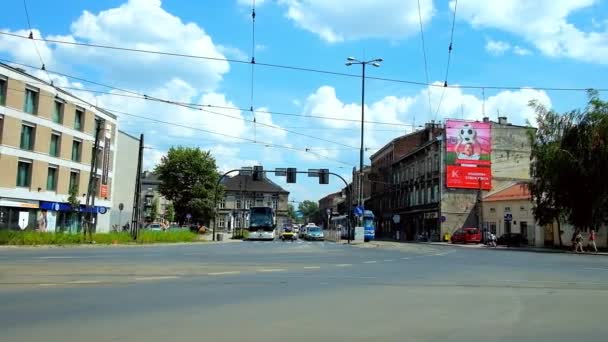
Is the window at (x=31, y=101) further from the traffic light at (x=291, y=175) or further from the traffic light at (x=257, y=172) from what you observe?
the traffic light at (x=291, y=175)

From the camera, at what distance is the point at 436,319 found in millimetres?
8883

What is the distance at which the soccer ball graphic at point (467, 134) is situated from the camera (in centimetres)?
6412

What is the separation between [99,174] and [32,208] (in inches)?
431

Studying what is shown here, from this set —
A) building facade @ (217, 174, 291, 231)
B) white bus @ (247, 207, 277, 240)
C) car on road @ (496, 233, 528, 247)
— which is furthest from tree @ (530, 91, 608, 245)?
building facade @ (217, 174, 291, 231)

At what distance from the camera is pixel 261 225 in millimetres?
57625

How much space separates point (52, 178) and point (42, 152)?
3176mm

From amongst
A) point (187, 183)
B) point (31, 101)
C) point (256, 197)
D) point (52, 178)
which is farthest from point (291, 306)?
point (256, 197)

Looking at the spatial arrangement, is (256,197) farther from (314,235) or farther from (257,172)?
(257,172)

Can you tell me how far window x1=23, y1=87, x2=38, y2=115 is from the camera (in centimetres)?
4581

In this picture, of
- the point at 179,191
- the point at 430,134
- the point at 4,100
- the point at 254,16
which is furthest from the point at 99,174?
the point at 430,134

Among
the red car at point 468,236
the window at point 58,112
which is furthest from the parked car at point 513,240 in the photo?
the window at point 58,112

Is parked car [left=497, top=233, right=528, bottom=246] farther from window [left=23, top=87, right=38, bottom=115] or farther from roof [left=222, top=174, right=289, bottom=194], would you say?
roof [left=222, top=174, right=289, bottom=194]

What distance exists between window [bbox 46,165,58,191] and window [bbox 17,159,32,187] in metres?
2.58

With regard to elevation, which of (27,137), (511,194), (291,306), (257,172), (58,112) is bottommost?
(291,306)
